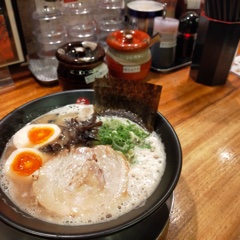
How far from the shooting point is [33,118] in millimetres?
1301

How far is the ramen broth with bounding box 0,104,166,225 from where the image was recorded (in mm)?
902

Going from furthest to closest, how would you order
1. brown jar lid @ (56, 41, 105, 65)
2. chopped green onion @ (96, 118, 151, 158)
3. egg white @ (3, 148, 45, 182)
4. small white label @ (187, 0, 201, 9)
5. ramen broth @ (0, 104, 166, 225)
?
small white label @ (187, 0, 201, 9), brown jar lid @ (56, 41, 105, 65), chopped green onion @ (96, 118, 151, 158), egg white @ (3, 148, 45, 182), ramen broth @ (0, 104, 166, 225)

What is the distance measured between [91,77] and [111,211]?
3.08 feet

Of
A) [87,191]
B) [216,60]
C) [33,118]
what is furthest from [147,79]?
[87,191]

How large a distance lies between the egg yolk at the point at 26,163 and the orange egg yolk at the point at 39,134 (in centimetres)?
9

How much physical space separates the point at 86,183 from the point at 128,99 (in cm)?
51

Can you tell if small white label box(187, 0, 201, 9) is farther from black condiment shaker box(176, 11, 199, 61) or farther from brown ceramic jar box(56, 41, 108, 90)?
brown ceramic jar box(56, 41, 108, 90)

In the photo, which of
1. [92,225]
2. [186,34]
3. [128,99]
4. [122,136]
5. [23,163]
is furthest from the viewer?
[186,34]

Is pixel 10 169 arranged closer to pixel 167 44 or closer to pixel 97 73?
pixel 97 73

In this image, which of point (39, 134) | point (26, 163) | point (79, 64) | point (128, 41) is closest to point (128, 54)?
point (128, 41)

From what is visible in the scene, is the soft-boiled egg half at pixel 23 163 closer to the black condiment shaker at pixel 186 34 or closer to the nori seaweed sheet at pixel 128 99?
the nori seaweed sheet at pixel 128 99

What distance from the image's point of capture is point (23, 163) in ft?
3.54

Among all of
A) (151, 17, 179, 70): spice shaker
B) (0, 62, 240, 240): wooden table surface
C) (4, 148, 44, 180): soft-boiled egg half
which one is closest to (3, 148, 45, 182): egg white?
(4, 148, 44, 180): soft-boiled egg half

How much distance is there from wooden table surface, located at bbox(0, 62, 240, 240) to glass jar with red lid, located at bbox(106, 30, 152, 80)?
247mm
